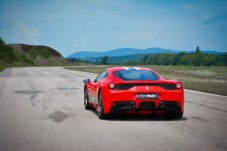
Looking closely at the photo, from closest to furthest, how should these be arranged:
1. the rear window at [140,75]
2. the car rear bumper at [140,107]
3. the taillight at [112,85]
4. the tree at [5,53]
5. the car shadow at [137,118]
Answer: the car rear bumper at [140,107]
the taillight at [112,85]
the car shadow at [137,118]
the rear window at [140,75]
the tree at [5,53]

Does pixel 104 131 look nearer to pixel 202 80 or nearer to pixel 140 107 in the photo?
pixel 140 107

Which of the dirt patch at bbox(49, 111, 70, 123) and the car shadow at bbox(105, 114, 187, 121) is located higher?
the dirt patch at bbox(49, 111, 70, 123)

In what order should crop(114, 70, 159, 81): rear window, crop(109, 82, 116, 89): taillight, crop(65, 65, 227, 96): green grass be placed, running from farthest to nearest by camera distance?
crop(65, 65, 227, 96): green grass < crop(114, 70, 159, 81): rear window < crop(109, 82, 116, 89): taillight

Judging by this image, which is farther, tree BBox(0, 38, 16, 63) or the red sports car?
tree BBox(0, 38, 16, 63)

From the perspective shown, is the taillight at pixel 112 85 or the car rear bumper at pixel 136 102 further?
the taillight at pixel 112 85

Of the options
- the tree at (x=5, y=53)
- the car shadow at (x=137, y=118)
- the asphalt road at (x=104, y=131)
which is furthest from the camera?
the tree at (x=5, y=53)

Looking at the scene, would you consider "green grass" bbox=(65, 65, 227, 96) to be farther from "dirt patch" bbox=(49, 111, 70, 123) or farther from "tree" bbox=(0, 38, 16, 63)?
"tree" bbox=(0, 38, 16, 63)

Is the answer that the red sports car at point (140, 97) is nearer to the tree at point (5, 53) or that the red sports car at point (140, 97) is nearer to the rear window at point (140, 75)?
the rear window at point (140, 75)

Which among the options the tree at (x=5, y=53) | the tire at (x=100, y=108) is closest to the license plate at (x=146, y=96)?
the tire at (x=100, y=108)

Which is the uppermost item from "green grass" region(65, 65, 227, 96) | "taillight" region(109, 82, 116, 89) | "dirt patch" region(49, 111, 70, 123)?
"taillight" region(109, 82, 116, 89)

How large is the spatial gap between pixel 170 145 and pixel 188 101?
7740 mm

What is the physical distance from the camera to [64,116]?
1041cm

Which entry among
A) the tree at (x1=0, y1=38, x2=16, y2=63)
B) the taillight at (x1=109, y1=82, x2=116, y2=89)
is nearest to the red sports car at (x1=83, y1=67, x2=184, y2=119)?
the taillight at (x1=109, y1=82, x2=116, y2=89)

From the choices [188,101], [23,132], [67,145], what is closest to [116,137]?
[67,145]
